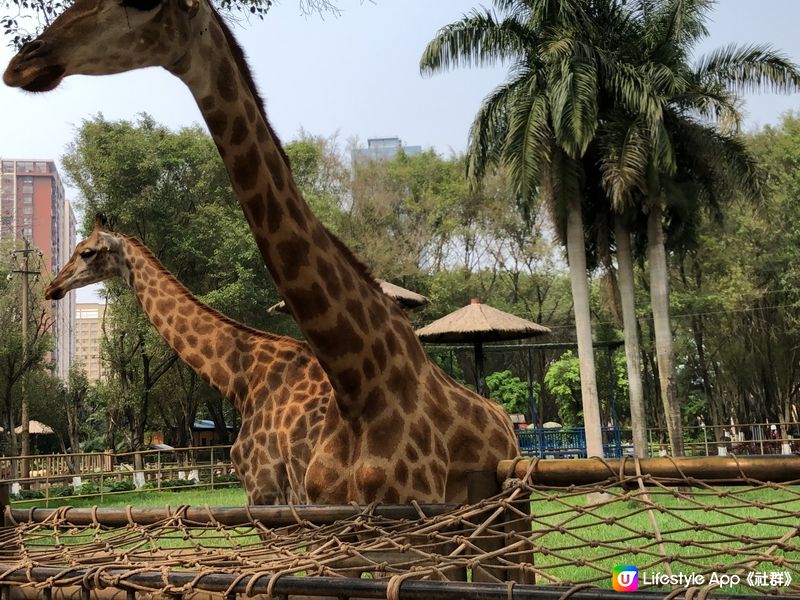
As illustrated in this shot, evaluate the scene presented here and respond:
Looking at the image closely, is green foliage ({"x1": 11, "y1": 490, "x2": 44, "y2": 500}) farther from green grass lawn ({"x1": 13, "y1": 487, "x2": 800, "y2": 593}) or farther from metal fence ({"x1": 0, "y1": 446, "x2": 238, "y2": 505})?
green grass lawn ({"x1": 13, "y1": 487, "x2": 800, "y2": 593})

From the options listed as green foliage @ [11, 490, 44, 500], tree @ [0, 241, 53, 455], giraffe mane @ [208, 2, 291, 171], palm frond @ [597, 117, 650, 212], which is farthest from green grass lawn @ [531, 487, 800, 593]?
tree @ [0, 241, 53, 455]

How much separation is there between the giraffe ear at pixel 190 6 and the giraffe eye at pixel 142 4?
133 mm

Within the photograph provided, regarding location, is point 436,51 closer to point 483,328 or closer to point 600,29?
point 600,29

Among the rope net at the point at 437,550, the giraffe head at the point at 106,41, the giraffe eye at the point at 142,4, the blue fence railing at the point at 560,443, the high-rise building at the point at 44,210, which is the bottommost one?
the blue fence railing at the point at 560,443

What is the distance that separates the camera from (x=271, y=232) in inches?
134

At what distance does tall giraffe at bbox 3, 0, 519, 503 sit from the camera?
125 inches

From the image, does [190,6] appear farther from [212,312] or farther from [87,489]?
[87,489]

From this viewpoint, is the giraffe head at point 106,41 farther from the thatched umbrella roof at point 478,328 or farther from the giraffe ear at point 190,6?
the thatched umbrella roof at point 478,328

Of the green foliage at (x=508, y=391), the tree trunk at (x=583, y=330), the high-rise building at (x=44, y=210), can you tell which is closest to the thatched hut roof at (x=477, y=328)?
the tree trunk at (x=583, y=330)

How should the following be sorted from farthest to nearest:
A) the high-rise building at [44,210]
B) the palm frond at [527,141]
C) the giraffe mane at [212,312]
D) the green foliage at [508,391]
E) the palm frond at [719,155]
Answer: the high-rise building at [44,210] → the green foliage at [508,391] → the palm frond at [719,155] → the palm frond at [527,141] → the giraffe mane at [212,312]

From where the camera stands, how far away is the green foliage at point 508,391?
32438mm

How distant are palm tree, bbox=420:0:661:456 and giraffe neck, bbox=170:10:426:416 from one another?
34.4 feet

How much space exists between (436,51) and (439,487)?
12779 millimetres

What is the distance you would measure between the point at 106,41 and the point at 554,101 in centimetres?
1181
